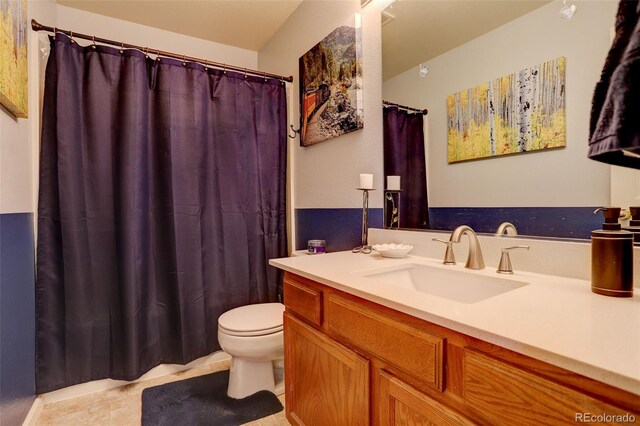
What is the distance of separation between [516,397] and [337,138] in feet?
4.93

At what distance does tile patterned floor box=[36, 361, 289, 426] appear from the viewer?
1.49 m

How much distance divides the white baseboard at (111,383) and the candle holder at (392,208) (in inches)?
58.3

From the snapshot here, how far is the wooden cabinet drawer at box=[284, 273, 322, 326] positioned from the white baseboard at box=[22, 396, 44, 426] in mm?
1408

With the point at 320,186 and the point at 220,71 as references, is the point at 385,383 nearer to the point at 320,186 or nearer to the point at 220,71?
the point at 320,186

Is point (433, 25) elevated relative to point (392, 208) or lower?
elevated

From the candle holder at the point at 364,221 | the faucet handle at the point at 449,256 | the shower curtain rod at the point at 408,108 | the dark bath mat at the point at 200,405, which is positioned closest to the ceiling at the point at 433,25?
the shower curtain rod at the point at 408,108

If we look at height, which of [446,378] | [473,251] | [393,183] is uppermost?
[393,183]

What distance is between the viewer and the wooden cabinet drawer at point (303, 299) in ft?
3.59

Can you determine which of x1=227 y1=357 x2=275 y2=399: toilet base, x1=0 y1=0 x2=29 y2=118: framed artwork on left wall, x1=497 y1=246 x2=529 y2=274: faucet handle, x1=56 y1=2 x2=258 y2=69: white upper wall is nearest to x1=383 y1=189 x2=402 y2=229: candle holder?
x1=497 y1=246 x2=529 y2=274: faucet handle

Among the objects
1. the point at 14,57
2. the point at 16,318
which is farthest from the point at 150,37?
the point at 16,318

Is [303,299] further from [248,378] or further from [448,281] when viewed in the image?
[248,378]

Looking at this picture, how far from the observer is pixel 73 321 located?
5.44 feet

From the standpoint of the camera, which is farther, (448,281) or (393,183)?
(393,183)

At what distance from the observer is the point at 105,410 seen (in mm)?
1586
